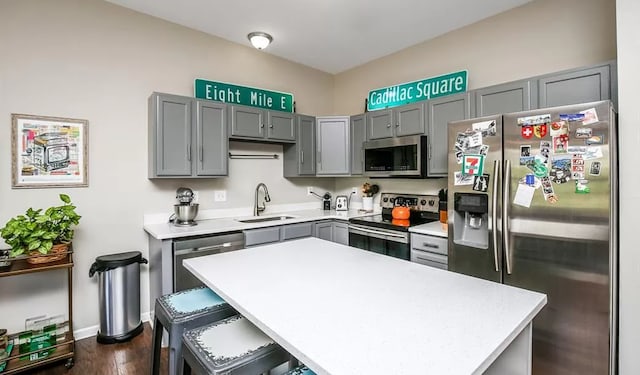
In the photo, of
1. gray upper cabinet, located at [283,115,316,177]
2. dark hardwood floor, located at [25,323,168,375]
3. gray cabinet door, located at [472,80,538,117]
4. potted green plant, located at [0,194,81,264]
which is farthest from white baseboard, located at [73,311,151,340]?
gray cabinet door, located at [472,80,538,117]

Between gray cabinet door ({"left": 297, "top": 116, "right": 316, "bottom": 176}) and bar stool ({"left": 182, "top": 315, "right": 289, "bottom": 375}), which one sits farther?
gray cabinet door ({"left": 297, "top": 116, "right": 316, "bottom": 176})

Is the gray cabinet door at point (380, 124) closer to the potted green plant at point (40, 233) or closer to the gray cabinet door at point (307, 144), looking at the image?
the gray cabinet door at point (307, 144)

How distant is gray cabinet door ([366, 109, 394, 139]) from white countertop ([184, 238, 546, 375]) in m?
1.93

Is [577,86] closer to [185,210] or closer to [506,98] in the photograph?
[506,98]

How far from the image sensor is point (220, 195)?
11.0 feet

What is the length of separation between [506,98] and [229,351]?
2.60 m

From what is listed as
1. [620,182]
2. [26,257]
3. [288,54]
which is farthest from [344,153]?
[26,257]

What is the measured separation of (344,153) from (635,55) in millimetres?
2516

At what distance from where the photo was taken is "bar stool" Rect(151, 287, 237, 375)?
4.58ft

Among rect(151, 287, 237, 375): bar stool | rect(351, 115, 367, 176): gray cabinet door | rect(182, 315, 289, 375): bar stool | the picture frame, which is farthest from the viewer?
rect(351, 115, 367, 176): gray cabinet door

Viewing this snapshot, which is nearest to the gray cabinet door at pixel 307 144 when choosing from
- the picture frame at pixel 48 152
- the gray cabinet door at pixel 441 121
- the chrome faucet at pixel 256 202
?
the chrome faucet at pixel 256 202

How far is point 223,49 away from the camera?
3396 mm

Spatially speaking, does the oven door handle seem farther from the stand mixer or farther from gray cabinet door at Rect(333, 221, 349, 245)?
the stand mixer

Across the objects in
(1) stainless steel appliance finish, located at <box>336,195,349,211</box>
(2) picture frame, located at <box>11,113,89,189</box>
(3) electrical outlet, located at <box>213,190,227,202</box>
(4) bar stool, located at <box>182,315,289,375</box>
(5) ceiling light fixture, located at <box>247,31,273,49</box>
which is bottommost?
(4) bar stool, located at <box>182,315,289,375</box>
